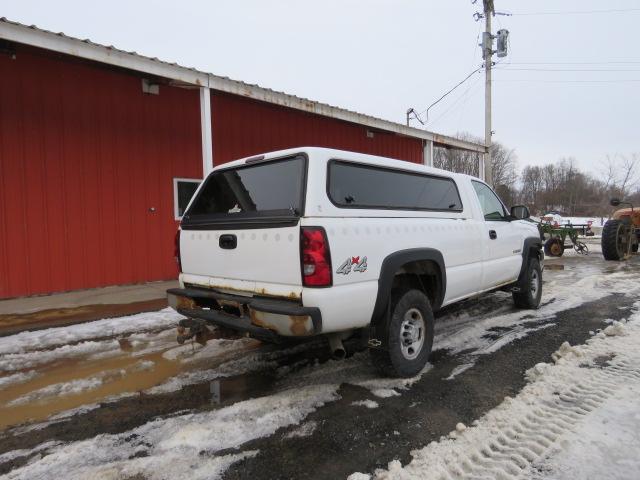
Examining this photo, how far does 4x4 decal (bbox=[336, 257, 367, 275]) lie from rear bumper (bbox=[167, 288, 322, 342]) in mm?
343

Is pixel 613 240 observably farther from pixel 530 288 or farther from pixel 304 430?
pixel 304 430

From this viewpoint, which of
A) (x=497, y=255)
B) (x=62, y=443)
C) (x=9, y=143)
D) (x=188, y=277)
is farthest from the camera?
(x=9, y=143)

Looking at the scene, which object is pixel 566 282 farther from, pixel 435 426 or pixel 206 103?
pixel 206 103

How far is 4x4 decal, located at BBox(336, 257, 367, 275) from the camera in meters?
2.93

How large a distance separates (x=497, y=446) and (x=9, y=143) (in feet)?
26.0

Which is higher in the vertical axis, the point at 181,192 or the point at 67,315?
the point at 181,192

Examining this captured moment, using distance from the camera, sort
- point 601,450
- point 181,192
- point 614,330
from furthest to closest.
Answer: point 181,192 → point 614,330 → point 601,450

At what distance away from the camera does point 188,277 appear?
3855 mm

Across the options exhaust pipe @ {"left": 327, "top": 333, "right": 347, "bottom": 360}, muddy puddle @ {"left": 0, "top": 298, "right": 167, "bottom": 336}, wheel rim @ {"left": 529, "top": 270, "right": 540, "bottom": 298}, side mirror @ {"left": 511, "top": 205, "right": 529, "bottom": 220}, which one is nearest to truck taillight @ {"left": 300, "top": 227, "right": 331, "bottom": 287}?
exhaust pipe @ {"left": 327, "top": 333, "right": 347, "bottom": 360}

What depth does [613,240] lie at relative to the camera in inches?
478

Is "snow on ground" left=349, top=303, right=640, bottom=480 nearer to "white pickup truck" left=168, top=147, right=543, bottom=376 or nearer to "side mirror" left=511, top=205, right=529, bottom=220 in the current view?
"white pickup truck" left=168, top=147, right=543, bottom=376

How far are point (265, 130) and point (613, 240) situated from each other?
1046cm

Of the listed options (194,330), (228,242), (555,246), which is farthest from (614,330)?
(555,246)

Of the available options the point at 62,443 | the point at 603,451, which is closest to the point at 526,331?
the point at 603,451
